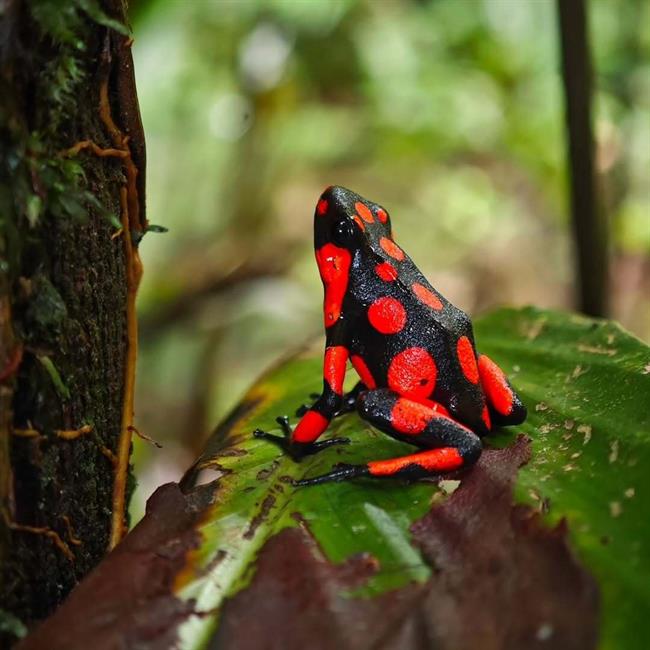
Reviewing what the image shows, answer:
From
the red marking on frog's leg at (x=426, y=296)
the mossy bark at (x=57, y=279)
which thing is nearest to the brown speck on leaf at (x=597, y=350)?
the red marking on frog's leg at (x=426, y=296)

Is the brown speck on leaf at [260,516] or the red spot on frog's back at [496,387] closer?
the brown speck on leaf at [260,516]

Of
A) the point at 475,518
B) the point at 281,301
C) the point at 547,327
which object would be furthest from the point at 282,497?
the point at 281,301

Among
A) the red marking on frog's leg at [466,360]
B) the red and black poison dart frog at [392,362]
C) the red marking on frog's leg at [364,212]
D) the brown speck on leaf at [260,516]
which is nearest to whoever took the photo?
the brown speck on leaf at [260,516]

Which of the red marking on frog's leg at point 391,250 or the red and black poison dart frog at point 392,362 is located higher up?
the red marking on frog's leg at point 391,250

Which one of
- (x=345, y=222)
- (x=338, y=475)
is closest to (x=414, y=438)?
(x=338, y=475)

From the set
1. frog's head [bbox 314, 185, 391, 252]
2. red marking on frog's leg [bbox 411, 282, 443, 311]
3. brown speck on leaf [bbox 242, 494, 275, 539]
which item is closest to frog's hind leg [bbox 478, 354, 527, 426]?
red marking on frog's leg [bbox 411, 282, 443, 311]

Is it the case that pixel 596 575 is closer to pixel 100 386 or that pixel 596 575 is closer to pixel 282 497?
pixel 282 497

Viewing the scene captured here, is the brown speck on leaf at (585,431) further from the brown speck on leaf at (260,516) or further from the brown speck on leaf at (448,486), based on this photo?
the brown speck on leaf at (260,516)
